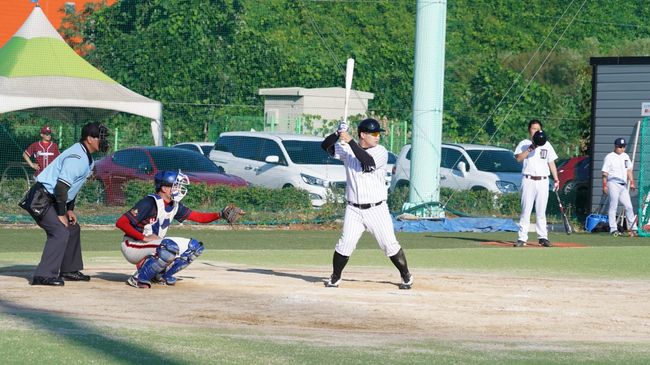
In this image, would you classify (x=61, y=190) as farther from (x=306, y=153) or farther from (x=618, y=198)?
(x=306, y=153)

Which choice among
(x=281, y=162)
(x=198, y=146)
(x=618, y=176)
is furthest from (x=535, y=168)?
(x=198, y=146)

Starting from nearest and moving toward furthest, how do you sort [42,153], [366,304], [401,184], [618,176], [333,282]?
[366,304], [333,282], [42,153], [618,176], [401,184]

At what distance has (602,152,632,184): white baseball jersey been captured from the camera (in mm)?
23609

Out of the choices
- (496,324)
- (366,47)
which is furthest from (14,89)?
(366,47)

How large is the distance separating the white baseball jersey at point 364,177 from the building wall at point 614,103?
15.1 m

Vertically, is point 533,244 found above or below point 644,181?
below

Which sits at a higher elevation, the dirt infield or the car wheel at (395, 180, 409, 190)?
the car wheel at (395, 180, 409, 190)

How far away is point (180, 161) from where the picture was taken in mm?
26297

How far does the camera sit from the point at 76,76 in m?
28.0

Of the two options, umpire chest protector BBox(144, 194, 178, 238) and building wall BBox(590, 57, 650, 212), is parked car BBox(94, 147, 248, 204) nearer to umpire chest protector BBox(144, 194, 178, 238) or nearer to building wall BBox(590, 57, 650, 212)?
building wall BBox(590, 57, 650, 212)

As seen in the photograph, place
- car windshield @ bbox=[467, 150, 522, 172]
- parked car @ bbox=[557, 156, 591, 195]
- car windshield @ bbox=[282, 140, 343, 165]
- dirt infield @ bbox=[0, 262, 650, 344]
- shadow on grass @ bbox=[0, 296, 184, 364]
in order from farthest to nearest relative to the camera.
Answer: car windshield @ bbox=[467, 150, 522, 172]
parked car @ bbox=[557, 156, 591, 195]
car windshield @ bbox=[282, 140, 343, 165]
dirt infield @ bbox=[0, 262, 650, 344]
shadow on grass @ bbox=[0, 296, 184, 364]

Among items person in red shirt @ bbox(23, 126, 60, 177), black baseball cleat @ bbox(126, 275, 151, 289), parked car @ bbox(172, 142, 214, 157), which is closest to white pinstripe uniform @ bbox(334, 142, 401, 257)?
black baseball cleat @ bbox(126, 275, 151, 289)

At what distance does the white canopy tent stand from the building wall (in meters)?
10.1

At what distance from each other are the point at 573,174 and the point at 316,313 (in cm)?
1941
